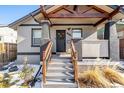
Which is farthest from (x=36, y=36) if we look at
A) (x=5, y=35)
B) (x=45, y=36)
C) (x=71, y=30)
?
(x=5, y=35)

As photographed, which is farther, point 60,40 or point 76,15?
point 60,40

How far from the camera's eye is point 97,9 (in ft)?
39.4

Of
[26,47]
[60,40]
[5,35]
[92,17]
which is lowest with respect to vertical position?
[26,47]

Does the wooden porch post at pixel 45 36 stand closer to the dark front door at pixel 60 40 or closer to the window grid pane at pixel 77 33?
the dark front door at pixel 60 40

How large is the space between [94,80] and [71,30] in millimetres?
6931

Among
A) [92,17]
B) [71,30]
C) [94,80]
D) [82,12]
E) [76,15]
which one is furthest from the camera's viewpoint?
[71,30]

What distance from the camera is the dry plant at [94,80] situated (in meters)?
8.30

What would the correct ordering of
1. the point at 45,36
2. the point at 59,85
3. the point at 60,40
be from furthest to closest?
the point at 60,40 < the point at 45,36 < the point at 59,85

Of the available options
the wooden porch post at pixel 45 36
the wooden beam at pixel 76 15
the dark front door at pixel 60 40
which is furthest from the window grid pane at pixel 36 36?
the wooden beam at pixel 76 15

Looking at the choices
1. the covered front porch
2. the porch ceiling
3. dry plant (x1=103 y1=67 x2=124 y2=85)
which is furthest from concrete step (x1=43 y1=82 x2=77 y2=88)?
the porch ceiling

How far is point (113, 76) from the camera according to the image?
8828 millimetres

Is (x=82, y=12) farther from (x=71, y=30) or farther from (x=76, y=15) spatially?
(x=71, y=30)
